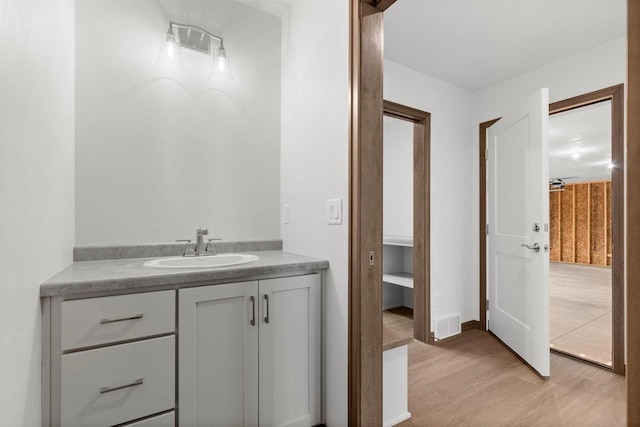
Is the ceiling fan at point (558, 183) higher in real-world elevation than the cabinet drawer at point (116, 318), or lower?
higher

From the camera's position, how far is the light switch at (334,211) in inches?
57.0

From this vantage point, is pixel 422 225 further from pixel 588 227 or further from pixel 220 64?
pixel 588 227

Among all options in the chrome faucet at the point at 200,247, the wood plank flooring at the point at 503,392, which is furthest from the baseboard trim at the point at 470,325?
the chrome faucet at the point at 200,247

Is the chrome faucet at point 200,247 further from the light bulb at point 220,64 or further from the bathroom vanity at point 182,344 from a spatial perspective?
the light bulb at point 220,64

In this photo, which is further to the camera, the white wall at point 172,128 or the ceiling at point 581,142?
the ceiling at point 581,142

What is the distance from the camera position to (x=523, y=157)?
2410 mm

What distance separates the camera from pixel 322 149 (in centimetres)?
160

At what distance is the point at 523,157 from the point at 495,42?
35.1 inches

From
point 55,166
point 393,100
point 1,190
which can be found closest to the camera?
point 1,190

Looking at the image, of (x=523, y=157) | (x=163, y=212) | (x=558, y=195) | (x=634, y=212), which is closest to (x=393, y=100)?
(x=523, y=157)

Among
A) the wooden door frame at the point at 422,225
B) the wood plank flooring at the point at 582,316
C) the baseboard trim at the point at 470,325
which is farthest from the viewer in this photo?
the baseboard trim at the point at 470,325

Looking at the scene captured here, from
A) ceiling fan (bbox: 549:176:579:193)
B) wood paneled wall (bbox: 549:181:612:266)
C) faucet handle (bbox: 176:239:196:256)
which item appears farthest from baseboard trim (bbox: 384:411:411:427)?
wood paneled wall (bbox: 549:181:612:266)

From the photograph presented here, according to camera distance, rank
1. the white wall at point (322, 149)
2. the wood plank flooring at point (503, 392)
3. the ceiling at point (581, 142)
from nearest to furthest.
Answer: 1. the white wall at point (322, 149)
2. the wood plank flooring at point (503, 392)
3. the ceiling at point (581, 142)

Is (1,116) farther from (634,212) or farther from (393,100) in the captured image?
(393,100)
